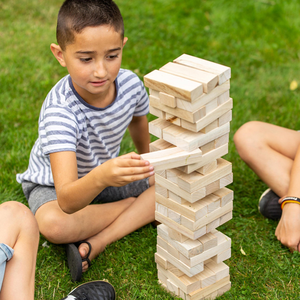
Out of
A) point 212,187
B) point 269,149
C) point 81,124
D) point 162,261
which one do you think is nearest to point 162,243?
point 162,261

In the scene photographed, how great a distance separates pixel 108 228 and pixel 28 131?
1.30 metres

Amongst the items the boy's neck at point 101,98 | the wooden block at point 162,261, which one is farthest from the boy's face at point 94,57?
the wooden block at point 162,261

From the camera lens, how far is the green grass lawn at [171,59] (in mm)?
2332

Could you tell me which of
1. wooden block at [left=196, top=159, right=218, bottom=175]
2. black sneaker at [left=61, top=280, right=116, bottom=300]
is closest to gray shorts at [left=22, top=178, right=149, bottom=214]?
black sneaker at [left=61, top=280, right=116, bottom=300]

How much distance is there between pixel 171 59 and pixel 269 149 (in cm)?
187

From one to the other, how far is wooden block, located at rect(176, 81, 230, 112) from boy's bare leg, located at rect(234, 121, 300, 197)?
1.14 metres

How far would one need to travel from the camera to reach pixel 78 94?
2.34 meters

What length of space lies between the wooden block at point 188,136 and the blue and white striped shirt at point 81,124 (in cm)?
59

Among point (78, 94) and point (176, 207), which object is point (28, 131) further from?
point (176, 207)

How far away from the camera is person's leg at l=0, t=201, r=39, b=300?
1.80m

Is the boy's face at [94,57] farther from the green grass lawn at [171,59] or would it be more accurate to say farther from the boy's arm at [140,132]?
the green grass lawn at [171,59]

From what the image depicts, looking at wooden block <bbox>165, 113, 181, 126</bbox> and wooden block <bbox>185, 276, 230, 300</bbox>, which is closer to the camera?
wooden block <bbox>165, 113, 181, 126</bbox>

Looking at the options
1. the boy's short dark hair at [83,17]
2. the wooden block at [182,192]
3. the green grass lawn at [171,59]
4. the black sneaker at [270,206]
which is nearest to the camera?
the wooden block at [182,192]

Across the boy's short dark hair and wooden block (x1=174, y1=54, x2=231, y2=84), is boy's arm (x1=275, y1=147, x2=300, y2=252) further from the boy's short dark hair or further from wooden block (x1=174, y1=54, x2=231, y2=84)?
the boy's short dark hair
